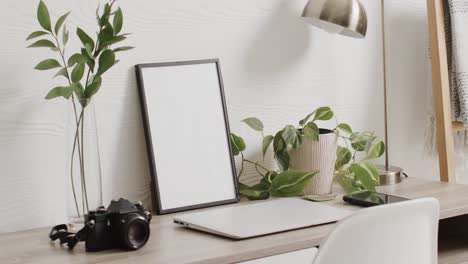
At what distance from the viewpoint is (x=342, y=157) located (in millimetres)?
1946

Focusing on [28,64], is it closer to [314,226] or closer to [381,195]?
[314,226]

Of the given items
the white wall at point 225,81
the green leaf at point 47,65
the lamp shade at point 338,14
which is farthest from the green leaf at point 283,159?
the green leaf at point 47,65

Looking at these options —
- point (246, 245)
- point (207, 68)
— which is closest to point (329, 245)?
point (246, 245)

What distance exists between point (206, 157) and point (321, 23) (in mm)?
462

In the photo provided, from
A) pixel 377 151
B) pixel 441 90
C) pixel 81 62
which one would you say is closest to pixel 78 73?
pixel 81 62

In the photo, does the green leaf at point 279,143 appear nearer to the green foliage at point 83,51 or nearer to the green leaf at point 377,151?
the green leaf at point 377,151

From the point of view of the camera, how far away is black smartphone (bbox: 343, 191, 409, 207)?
5.54ft

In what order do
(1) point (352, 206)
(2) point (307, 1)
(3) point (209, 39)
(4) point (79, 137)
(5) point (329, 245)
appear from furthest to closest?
(2) point (307, 1) < (3) point (209, 39) < (1) point (352, 206) < (4) point (79, 137) < (5) point (329, 245)

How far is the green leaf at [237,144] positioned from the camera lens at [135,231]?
49 centimetres

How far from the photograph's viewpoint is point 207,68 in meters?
1.81

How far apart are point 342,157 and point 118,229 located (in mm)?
751

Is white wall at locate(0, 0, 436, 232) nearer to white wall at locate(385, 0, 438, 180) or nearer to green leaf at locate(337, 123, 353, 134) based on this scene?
white wall at locate(385, 0, 438, 180)

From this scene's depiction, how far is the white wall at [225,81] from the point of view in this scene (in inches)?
62.4

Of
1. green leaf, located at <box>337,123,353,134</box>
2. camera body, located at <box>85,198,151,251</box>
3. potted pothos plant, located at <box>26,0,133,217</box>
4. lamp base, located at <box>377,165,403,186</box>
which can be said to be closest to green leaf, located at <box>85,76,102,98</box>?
potted pothos plant, located at <box>26,0,133,217</box>
